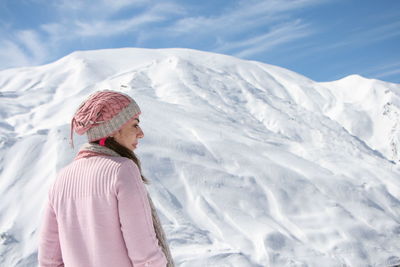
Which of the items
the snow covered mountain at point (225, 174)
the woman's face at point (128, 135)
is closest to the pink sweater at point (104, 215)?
the woman's face at point (128, 135)

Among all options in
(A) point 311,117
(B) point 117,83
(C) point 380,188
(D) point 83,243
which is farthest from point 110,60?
(D) point 83,243

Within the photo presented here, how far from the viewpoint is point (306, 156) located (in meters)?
10.2

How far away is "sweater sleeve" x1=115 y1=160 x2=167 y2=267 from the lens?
4.27 ft

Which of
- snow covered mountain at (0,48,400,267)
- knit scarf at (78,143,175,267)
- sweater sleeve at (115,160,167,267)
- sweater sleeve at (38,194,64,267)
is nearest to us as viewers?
sweater sleeve at (115,160,167,267)

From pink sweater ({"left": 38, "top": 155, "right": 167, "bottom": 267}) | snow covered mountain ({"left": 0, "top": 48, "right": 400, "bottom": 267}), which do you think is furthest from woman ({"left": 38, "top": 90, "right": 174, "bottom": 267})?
snow covered mountain ({"left": 0, "top": 48, "right": 400, "bottom": 267})

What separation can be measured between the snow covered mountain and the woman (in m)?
4.69

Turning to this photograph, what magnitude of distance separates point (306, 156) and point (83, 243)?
9.27m

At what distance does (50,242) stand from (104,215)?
326 millimetres

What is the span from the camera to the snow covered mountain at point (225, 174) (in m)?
6.63

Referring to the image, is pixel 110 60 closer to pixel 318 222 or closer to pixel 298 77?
pixel 298 77

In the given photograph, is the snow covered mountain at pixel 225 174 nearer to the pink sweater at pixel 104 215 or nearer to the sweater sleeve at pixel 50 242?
the sweater sleeve at pixel 50 242

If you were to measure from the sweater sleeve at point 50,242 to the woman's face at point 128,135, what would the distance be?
1.10 ft

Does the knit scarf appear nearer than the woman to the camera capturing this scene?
No

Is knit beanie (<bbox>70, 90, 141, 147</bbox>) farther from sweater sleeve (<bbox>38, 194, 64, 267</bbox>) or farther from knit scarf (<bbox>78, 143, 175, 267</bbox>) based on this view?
sweater sleeve (<bbox>38, 194, 64, 267</bbox>)
